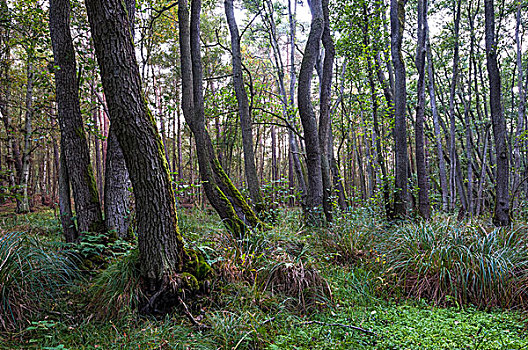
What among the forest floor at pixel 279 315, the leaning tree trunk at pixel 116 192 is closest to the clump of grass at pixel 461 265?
the forest floor at pixel 279 315

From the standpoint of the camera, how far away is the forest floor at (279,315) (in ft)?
8.42

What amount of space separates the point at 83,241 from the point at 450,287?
492 centimetres

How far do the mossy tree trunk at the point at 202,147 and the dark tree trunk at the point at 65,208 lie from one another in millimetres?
2006

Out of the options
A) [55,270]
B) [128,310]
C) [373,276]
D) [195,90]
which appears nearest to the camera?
[128,310]

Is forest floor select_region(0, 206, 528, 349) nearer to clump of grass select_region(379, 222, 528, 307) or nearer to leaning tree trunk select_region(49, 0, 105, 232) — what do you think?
clump of grass select_region(379, 222, 528, 307)

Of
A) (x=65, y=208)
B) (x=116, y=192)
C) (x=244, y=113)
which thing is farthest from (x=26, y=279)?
(x=244, y=113)

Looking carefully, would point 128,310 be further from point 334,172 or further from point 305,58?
point 334,172

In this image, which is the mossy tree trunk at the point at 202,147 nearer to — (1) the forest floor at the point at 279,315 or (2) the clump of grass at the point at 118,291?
(1) the forest floor at the point at 279,315

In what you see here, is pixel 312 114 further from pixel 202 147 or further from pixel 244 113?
pixel 202 147

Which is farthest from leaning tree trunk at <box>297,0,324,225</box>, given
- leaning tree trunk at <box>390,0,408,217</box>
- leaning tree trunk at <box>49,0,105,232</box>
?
leaning tree trunk at <box>49,0,105,232</box>

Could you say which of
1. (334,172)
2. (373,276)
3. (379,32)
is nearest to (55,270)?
(373,276)

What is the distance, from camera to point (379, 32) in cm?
703

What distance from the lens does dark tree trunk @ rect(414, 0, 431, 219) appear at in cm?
634

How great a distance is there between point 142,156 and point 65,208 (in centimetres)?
241
